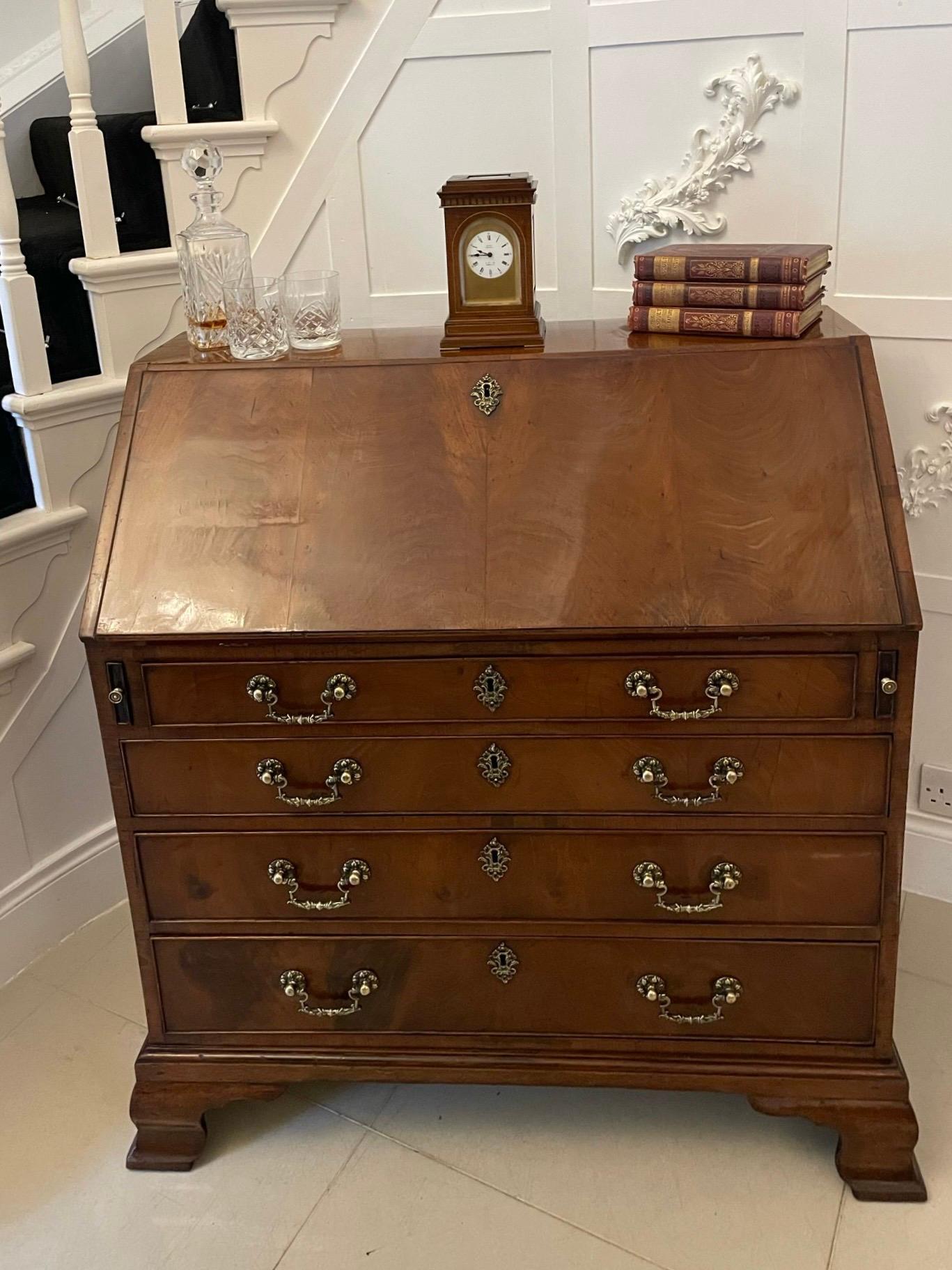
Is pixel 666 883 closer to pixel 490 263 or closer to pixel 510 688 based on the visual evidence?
pixel 510 688

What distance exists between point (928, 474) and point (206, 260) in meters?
1.21

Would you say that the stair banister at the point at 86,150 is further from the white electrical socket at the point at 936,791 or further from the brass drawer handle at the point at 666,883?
the white electrical socket at the point at 936,791

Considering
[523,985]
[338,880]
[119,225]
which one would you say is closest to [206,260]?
[119,225]

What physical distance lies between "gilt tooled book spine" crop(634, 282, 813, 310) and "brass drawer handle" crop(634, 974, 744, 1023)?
910 millimetres

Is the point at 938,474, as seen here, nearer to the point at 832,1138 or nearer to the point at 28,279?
the point at 832,1138

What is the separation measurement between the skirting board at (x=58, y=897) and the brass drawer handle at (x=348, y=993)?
0.70 m

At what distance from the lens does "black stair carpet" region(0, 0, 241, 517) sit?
1961 millimetres

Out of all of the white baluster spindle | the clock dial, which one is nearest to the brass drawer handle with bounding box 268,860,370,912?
the clock dial

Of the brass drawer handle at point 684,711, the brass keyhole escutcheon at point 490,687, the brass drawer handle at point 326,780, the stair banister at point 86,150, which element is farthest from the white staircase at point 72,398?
the brass drawer handle at point 684,711

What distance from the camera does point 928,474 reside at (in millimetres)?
1845

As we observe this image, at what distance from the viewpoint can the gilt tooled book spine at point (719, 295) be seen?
1.47 meters

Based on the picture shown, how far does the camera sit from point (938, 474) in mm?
1835

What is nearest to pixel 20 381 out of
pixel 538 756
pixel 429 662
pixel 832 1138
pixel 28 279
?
pixel 28 279

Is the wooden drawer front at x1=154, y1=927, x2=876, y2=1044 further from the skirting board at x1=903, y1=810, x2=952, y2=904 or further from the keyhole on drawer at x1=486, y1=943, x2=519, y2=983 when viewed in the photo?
the skirting board at x1=903, y1=810, x2=952, y2=904
